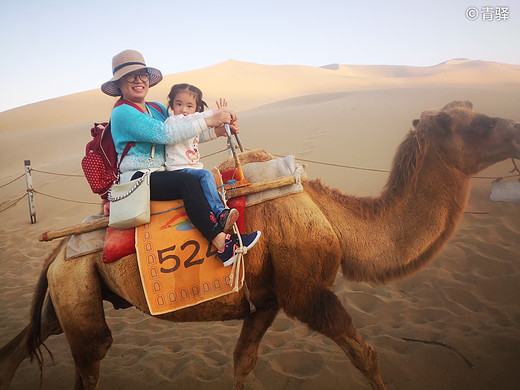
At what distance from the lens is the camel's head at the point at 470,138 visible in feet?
8.94

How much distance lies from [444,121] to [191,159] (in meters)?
2.12

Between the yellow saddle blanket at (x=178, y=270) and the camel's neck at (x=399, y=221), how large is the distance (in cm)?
94

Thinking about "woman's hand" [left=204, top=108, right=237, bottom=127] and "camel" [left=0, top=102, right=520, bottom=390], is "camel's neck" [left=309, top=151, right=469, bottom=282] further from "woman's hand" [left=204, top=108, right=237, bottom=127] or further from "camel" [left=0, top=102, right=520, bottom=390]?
"woman's hand" [left=204, top=108, right=237, bottom=127]

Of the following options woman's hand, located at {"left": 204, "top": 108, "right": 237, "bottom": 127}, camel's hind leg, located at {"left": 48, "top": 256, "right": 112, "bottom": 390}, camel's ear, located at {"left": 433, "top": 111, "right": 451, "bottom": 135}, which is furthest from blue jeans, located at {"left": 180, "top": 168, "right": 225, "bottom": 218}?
camel's ear, located at {"left": 433, "top": 111, "right": 451, "bottom": 135}

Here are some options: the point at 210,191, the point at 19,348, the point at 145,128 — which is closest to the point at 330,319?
the point at 210,191

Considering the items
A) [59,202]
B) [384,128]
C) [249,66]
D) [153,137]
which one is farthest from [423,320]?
[249,66]

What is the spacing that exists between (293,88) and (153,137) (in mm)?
60407

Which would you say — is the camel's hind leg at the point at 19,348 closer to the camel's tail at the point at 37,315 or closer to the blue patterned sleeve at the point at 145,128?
the camel's tail at the point at 37,315

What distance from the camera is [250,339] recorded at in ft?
10.0

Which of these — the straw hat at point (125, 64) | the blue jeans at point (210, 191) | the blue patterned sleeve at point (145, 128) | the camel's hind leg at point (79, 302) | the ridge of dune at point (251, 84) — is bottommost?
the camel's hind leg at point (79, 302)

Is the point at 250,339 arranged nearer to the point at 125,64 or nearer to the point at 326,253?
the point at 326,253

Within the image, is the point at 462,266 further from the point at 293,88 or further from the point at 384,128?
the point at 293,88

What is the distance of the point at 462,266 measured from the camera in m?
5.47

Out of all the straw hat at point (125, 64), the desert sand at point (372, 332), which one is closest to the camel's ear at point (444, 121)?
the desert sand at point (372, 332)
